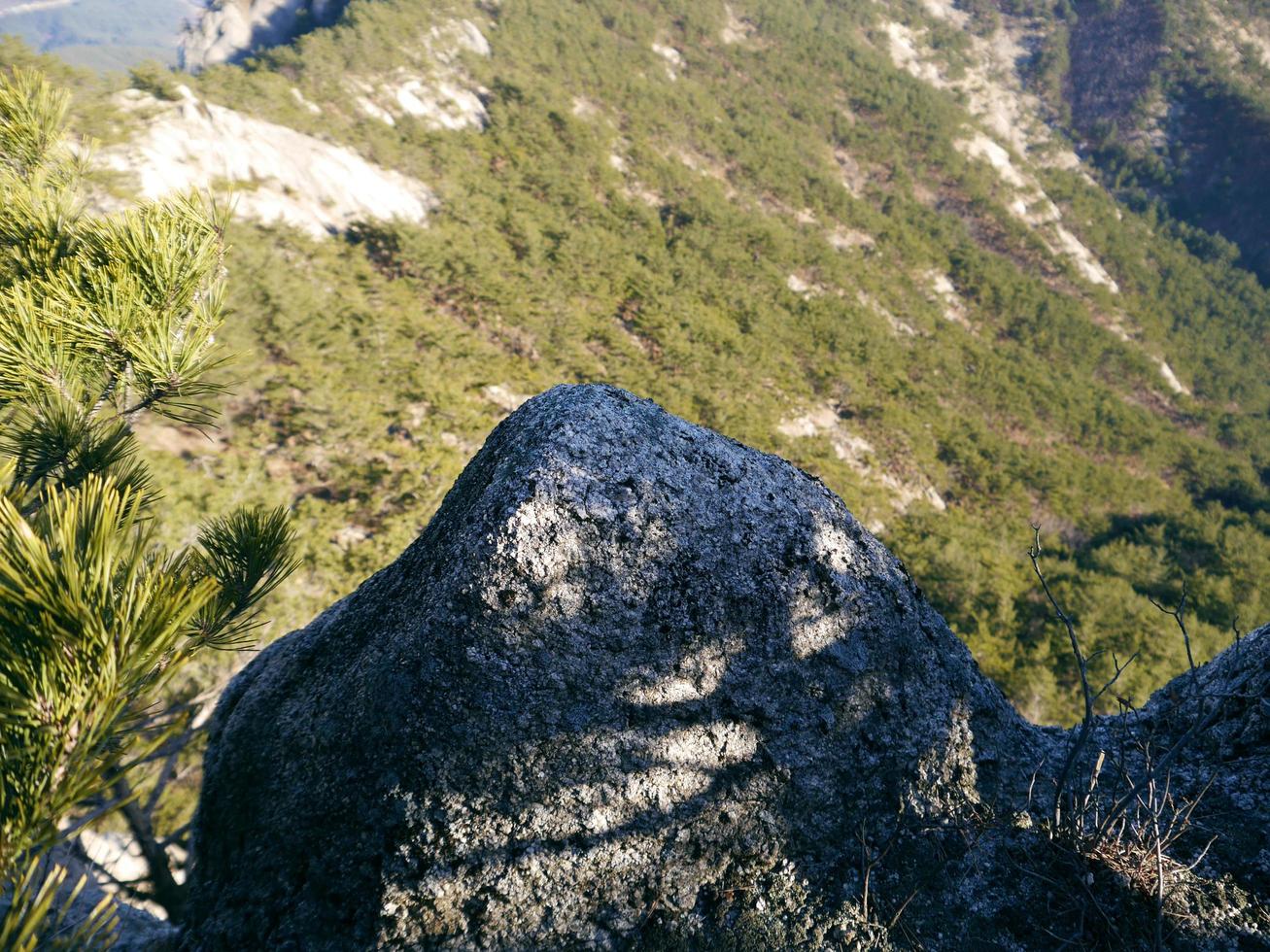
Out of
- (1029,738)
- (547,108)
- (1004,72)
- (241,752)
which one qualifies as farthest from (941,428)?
(1004,72)

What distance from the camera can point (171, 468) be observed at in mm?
11078

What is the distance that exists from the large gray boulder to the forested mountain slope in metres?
10.3

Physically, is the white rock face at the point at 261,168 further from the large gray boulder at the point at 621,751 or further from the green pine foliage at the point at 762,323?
the large gray boulder at the point at 621,751

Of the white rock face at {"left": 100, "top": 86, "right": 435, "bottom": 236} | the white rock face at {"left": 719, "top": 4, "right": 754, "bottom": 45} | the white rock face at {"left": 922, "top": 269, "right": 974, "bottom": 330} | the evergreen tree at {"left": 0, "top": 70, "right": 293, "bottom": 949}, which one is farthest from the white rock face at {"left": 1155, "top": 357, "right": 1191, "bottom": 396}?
the evergreen tree at {"left": 0, "top": 70, "right": 293, "bottom": 949}

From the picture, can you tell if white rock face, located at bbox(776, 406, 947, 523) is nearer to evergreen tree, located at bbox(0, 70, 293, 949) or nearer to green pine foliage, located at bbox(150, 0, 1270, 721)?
green pine foliage, located at bbox(150, 0, 1270, 721)

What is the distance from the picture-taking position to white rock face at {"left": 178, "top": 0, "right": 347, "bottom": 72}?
162 feet

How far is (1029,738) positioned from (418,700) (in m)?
2.58

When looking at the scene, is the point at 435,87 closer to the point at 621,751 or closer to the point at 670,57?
the point at 670,57

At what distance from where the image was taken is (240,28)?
50625mm

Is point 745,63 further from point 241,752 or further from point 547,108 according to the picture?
point 241,752

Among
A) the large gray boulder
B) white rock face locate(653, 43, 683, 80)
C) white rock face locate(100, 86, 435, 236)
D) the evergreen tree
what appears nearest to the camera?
the evergreen tree

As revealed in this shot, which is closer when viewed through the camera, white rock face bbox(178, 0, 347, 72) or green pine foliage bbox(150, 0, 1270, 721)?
green pine foliage bbox(150, 0, 1270, 721)

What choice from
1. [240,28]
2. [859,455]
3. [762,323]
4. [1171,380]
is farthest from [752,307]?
[240,28]

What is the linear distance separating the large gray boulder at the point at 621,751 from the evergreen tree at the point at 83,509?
1.72 ft
